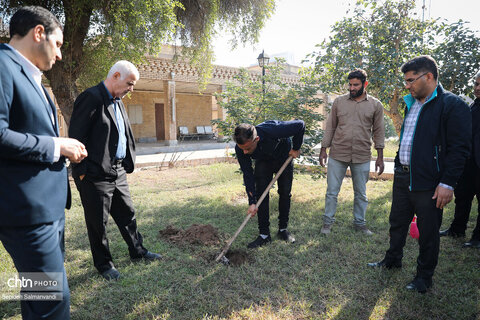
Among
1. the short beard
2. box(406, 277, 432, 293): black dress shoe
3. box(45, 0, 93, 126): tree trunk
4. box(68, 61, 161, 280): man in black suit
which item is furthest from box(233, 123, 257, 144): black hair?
box(45, 0, 93, 126): tree trunk

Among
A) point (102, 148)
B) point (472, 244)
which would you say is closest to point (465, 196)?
point (472, 244)

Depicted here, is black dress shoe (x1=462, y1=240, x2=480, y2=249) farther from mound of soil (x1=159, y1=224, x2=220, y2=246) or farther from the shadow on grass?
mound of soil (x1=159, y1=224, x2=220, y2=246)

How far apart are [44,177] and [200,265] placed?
6.35 ft

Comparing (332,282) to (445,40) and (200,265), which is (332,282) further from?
(445,40)

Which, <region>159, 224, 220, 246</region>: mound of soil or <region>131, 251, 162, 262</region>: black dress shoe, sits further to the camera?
<region>159, 224, 220, 246</region>: mound of soil

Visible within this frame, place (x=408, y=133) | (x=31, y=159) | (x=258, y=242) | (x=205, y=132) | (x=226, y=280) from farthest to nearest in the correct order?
(x=205, y=132) < (x=258, y=242) < (x=226, y=280) < (x=408, y=133) < (x=31, y=159)

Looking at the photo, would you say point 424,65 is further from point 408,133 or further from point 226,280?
point 226,280

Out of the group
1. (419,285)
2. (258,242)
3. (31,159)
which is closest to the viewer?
(31,159)

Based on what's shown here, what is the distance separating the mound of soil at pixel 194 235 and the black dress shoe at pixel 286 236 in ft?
2.56

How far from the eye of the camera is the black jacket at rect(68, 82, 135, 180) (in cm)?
255

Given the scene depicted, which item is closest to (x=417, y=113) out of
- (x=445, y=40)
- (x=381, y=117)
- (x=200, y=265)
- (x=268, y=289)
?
(x=381, y=117)

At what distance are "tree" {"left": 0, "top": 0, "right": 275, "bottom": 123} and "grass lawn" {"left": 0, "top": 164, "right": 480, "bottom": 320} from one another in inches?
157

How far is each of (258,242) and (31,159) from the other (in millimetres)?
2639

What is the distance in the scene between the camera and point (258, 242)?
3602mm
